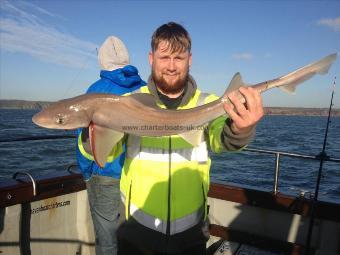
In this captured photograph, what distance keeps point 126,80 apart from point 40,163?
22.3m

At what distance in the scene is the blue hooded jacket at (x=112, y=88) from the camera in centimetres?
465

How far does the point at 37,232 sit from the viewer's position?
561cm

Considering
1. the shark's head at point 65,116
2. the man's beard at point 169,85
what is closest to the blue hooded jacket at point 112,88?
the man's beard at point 169,85

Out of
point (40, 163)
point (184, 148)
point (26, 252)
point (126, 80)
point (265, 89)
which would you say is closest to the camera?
point (265, 89)

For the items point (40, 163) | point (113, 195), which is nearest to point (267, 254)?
point (113, 195)

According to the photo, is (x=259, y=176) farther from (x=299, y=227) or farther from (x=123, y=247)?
(x=123, y=247)

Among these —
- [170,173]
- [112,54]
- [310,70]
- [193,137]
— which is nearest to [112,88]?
[112,54]

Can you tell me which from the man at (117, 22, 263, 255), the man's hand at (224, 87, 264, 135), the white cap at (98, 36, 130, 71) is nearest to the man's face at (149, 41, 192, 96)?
the man at (117, 22, 263, 255)

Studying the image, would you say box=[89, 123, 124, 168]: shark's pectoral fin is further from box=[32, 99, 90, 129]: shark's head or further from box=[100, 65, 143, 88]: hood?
box=[100, 65, 143, 88]: hood

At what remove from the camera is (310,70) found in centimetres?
322

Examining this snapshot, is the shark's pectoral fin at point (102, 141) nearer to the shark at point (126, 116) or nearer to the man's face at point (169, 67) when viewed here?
the shark at point (126, 116)

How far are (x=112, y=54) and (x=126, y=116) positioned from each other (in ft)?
6.68

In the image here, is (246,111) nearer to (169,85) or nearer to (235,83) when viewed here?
(235,83)

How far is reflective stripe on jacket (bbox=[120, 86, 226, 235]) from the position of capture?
3.35 metres
